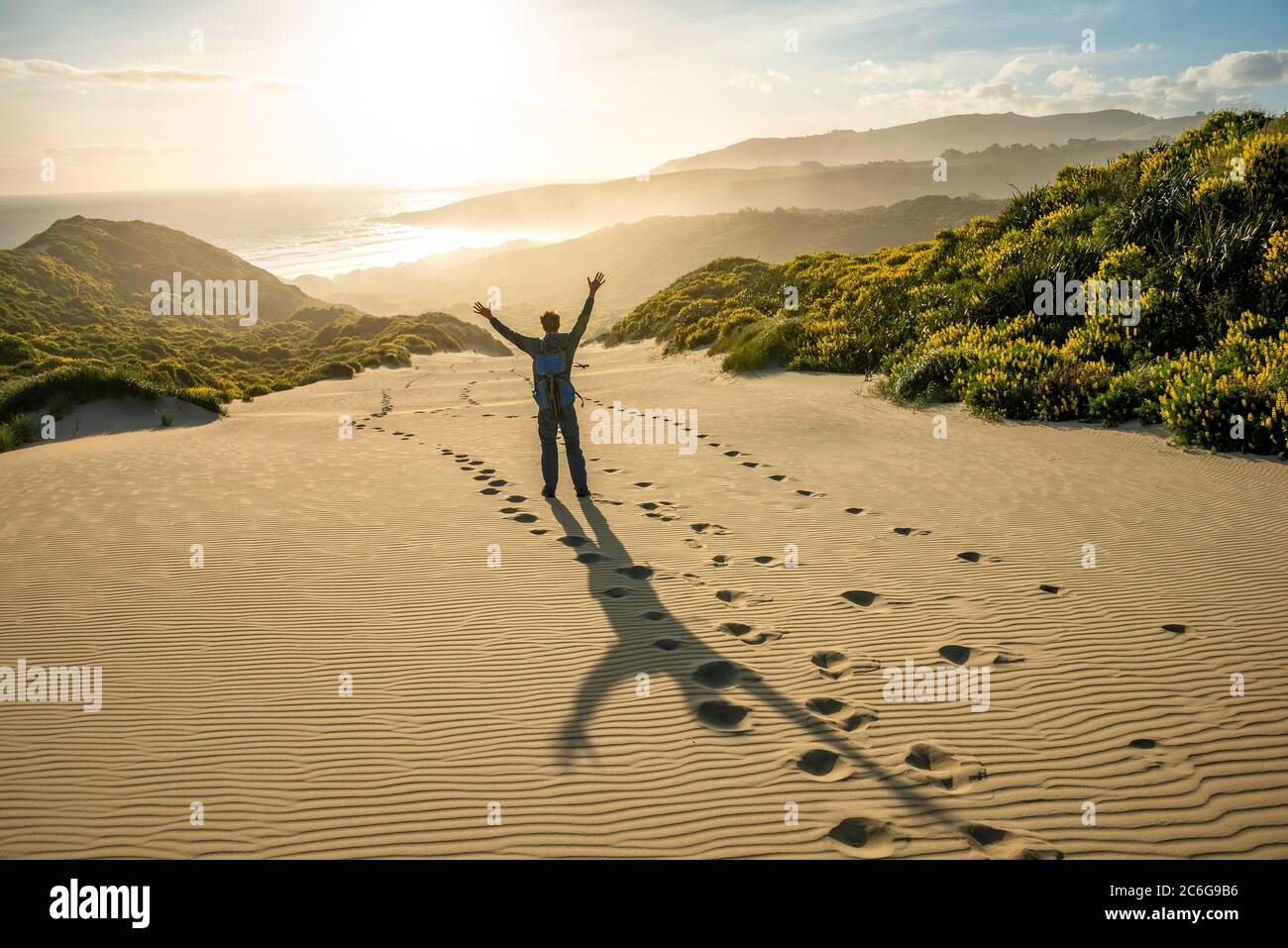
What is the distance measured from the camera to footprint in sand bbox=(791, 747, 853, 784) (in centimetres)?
335

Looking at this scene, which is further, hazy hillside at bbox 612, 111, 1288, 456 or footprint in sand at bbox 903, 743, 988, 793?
hazy hillside at bbox 612, 111, 1288, 456

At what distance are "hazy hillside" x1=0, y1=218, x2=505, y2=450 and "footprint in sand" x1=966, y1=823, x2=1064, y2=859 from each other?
1539cm

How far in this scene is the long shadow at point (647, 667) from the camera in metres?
3.44

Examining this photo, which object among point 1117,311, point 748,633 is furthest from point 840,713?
point 1117,311

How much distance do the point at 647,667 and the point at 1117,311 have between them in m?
12.2

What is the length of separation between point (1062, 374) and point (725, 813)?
1082 cm

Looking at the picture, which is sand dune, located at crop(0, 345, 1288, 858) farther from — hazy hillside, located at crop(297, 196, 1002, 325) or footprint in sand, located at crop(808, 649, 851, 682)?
hazy hillside, located at crop(297, 196, 1002, 325)

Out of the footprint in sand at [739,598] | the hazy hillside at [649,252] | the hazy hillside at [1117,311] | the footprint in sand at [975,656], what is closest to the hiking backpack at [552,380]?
the footprint in sand at [739,598]

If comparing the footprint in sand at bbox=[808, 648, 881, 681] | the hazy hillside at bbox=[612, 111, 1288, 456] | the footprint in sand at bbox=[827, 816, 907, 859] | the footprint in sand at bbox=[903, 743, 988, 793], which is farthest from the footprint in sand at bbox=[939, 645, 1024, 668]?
the hazy hillside at bbox=[612, 111, 1288, 456]

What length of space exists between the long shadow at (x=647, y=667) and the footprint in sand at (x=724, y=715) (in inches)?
2.0

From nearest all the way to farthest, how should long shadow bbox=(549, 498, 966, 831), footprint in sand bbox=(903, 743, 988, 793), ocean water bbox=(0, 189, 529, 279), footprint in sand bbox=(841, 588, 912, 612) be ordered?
footprint in sand bbox=(903, 743, 988, 793), long shadow bbox=(549, 498, 966, 831), footprint in sand bbox=(841, 588, 912, 612), ocean water bbox=(0, 189, 529, 279)
